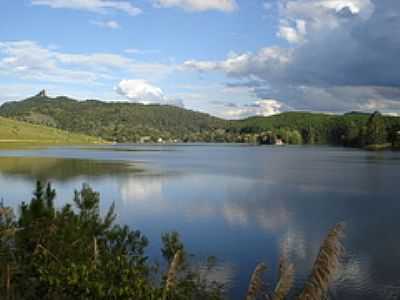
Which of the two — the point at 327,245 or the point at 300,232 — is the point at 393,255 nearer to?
the point at 300,232

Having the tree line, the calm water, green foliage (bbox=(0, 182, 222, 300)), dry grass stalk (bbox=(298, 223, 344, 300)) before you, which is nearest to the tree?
the calm water

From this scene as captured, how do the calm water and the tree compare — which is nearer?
the calm water

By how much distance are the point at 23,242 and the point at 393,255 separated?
635 inches

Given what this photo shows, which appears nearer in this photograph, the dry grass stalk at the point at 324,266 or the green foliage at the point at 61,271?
the dry grass stalk at the point at 324,266

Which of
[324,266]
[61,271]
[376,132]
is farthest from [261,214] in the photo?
[376,132]

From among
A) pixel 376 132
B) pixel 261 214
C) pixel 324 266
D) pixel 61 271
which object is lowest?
pixel 261 214

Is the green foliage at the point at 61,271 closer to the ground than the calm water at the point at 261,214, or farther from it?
farther from it

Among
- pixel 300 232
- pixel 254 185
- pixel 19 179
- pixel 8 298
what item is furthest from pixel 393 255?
pixel 19 179

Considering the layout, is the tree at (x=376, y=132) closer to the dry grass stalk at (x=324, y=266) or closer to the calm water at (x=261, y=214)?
the calm water at (x=261, y=214)

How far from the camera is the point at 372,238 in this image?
22.7 metres

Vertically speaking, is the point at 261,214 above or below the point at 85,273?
below

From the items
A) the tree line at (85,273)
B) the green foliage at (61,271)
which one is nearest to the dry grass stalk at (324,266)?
the tree line at (85,273)

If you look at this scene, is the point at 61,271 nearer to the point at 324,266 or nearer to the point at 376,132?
the point at 324,266

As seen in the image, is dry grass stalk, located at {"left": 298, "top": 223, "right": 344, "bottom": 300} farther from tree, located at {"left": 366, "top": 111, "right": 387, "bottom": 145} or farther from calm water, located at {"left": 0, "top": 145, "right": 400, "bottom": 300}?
tree, located at {"left": 366, "top": 111, "right": 387, "bottom": 145}
